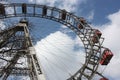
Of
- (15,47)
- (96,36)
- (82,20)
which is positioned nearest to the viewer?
(15,47)

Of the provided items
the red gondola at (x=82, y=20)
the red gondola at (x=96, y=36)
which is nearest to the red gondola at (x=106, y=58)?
the red gondola at (x=96, y=36)

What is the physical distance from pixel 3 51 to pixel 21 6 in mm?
11134

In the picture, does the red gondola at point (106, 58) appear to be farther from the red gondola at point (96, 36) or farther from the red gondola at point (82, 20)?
the red gondola at point (82, 20)

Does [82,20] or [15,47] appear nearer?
[15,47]

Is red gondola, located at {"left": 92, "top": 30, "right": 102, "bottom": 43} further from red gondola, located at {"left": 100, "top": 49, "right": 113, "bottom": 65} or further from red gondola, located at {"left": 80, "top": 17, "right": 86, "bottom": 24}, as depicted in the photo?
red gondola, located at {"left": 100, "top": 49, "right": 113, "bottom": 65}

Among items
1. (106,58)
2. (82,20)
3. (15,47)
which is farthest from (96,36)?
(15,47)

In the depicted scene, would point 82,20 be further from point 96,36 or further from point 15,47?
point 15,47

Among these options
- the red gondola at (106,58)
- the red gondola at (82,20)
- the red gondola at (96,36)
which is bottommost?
the red gondola at (106,58)

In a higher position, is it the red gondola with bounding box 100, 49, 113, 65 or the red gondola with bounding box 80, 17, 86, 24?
the red gondola with bounding box 80, 17, 86, 24

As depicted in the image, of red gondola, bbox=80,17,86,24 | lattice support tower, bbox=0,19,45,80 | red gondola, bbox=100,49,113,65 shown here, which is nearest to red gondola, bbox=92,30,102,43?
red gondola, bbox=80,17,86,24

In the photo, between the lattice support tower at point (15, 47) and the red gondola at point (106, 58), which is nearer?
the lattice support tower at point (15, 47)

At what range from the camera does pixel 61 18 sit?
36.4 meters

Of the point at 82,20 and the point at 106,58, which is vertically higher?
the point at 82,20

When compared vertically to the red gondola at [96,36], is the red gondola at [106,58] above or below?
below
